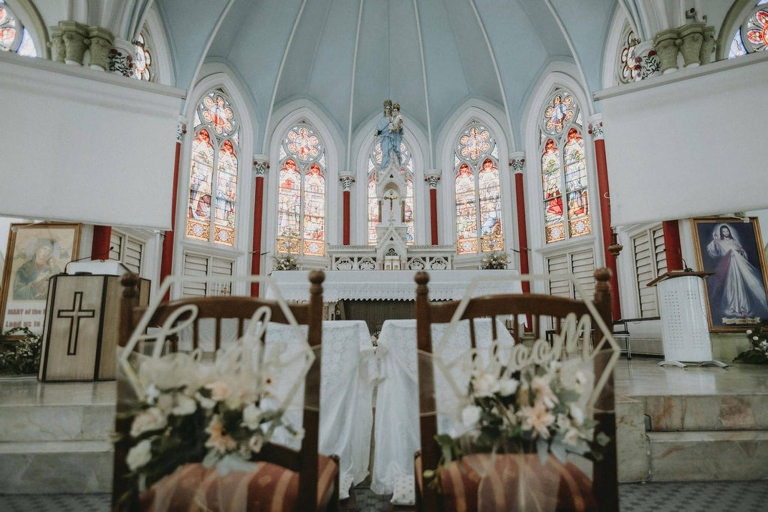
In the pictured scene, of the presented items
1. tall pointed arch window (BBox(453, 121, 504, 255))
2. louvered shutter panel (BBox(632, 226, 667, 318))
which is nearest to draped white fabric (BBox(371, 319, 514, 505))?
louvered shutter panel (BBox(632, 226, 667, 318))

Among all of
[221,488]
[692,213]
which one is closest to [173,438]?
[221,488]

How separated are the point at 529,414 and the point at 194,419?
0.80 m

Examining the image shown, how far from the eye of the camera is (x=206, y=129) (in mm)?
9102

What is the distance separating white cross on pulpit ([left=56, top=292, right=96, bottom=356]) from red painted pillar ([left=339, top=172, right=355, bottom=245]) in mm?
6590

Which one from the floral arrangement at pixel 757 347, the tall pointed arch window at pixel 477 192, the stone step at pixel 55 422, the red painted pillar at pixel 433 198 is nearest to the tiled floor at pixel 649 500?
the stone step at pixel 55 422

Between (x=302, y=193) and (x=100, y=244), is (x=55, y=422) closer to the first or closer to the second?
(x=100, y=244)

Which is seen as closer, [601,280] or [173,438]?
[173,438]

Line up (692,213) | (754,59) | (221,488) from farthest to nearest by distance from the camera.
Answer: (692,213)
(754,59)
(221,488)

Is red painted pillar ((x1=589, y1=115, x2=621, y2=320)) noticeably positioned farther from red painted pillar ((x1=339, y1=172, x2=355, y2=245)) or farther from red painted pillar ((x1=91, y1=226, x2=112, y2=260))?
red painted pillar ((x1=91, y1=226, x2=112, y2=260))

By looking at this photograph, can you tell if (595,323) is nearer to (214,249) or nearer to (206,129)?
(214,249)

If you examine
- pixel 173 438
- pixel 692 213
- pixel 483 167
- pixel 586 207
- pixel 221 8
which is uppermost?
pixel 221 8

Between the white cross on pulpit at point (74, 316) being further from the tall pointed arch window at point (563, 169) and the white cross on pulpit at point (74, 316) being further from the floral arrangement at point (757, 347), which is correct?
the tall pointed arch window at point (563, 169)

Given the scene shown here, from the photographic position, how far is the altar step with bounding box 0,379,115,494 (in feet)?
7.77

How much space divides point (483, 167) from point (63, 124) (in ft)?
25.6
